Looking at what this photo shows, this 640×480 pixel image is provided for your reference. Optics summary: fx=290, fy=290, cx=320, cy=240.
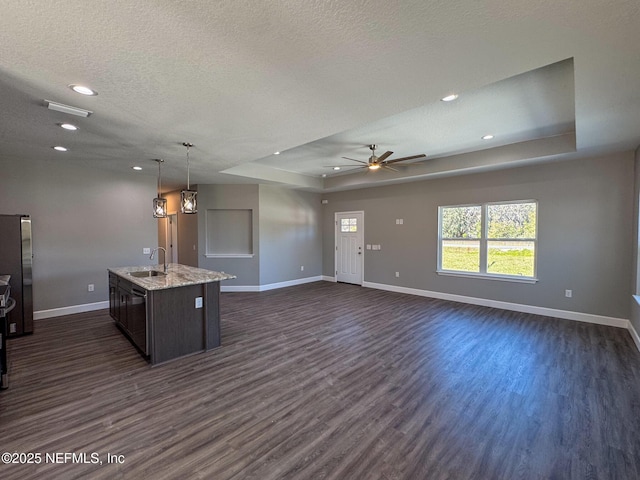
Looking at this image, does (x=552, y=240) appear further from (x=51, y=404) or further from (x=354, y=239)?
(x=51, y=404)

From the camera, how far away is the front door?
779 cm

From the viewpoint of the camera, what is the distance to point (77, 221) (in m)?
5.07

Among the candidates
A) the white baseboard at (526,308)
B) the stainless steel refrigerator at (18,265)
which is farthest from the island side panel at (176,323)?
the white baseboard at (526,308)

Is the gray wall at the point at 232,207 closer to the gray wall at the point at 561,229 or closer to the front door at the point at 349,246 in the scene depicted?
the front door at the point at 349,246

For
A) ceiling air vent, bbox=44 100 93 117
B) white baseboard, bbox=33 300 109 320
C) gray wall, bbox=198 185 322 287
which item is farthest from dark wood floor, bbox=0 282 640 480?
gray wall, bbox=198 185 322 287

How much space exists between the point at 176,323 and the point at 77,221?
339 cm

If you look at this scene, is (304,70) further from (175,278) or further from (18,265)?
(18,265)

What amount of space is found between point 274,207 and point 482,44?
609 centimetres

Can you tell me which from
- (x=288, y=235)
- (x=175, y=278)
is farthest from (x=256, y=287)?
(x=175, y=278)

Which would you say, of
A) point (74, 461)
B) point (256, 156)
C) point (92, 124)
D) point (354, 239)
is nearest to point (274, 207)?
point (354, 239)

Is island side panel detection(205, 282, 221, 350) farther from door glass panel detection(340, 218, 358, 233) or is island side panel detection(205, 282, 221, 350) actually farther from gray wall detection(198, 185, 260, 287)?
door glass panel detection(340, 218, 358, 233)

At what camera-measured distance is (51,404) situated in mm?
2461

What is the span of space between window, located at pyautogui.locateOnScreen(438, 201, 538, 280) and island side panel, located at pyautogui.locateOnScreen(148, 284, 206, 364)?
4981mm

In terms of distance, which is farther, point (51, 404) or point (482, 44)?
point (51, 404)
